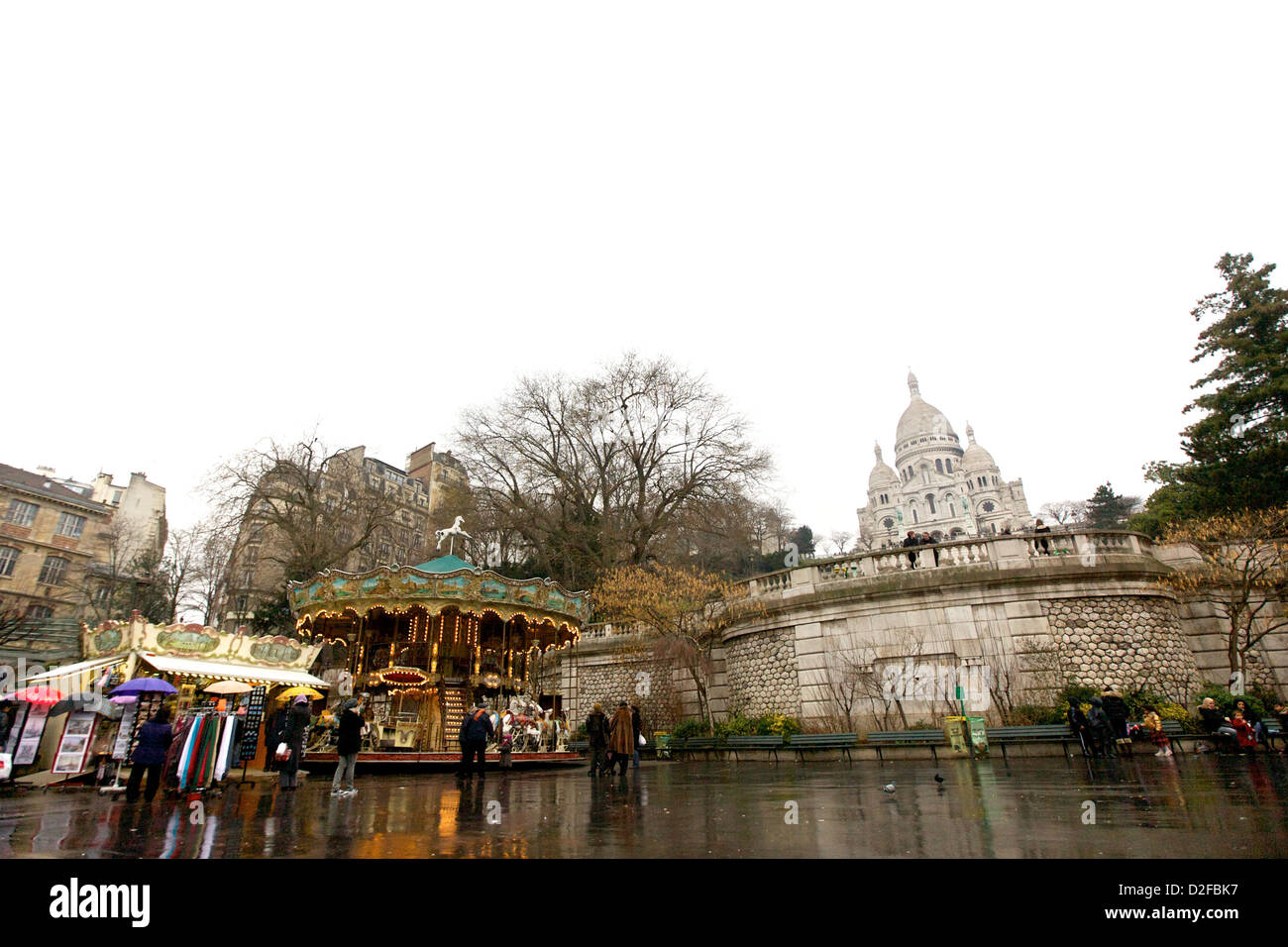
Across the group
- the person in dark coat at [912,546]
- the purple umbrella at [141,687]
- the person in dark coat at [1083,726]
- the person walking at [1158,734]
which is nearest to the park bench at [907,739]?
the person in dark coat at [1083,726]

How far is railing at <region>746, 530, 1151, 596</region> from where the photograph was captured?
17906mm

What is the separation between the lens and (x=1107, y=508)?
63.5m

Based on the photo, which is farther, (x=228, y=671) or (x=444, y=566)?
(x=444, y=566)

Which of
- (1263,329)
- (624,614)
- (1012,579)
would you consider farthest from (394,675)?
(1263,329)

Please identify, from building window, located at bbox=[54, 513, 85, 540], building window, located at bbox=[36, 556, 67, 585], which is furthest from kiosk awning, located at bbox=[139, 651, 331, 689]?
building window, located at bbox=[54, 513, 85, 540]

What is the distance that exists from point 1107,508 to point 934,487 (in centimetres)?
5422

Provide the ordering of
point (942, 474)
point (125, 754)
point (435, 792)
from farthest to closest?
point (942, 474)
point (125, 754)
point (435, 792)

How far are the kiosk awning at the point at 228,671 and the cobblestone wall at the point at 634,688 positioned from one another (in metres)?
9.92

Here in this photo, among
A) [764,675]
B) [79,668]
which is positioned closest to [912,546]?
[764,675]

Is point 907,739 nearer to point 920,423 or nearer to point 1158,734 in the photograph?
point 1158,734

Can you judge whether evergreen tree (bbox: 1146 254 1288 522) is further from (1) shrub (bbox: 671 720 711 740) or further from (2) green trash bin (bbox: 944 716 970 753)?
(1) shrub (bbox: 671 720 711 740)
